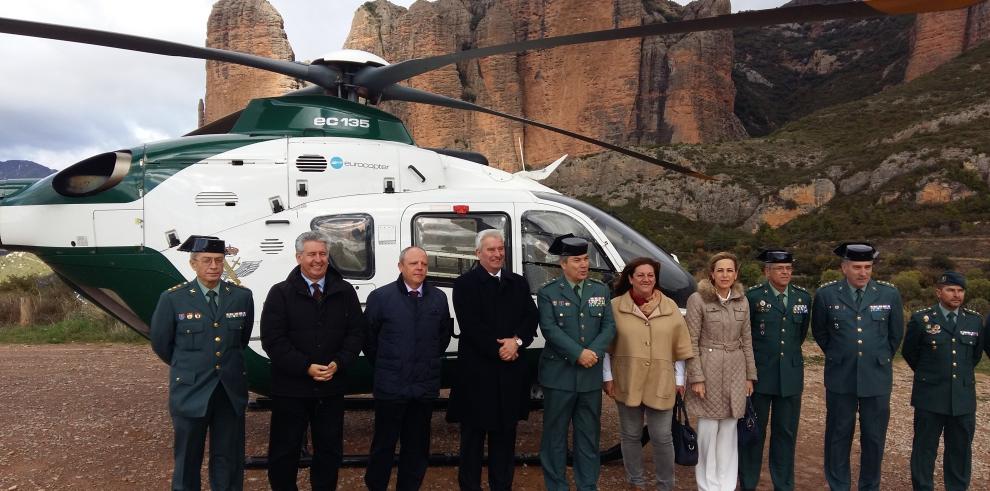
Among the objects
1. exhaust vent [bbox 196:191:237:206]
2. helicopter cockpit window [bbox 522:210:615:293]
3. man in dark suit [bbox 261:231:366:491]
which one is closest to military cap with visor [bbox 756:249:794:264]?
helicopter cockpit window [bbox 522:210:615:293]

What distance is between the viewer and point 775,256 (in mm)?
3863

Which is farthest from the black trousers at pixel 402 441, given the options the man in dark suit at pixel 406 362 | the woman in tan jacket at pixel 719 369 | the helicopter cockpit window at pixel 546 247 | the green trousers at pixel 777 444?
the green trousers at pixel 777 444

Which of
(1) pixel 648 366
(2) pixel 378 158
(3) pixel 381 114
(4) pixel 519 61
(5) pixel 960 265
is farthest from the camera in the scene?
(4) pixel 519 61

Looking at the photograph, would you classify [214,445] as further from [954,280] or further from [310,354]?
[954,280]

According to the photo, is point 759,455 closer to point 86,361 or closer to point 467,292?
point 467,292

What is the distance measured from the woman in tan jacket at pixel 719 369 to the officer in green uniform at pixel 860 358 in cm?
63

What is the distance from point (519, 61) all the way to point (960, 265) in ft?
137

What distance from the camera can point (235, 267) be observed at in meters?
4.30

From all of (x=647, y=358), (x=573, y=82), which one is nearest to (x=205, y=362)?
(x=647, y=358)

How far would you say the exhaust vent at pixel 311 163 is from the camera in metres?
4.59

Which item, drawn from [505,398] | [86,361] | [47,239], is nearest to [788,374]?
[505,398]

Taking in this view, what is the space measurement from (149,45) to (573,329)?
3.65m

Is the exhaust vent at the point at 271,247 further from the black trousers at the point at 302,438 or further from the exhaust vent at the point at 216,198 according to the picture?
the black trousers at the point at 302,438

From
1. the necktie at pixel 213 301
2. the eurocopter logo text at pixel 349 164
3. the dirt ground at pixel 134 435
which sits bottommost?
the dirt ground at pixel 134 435
